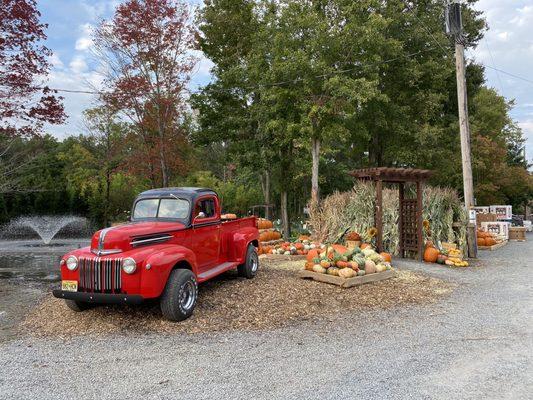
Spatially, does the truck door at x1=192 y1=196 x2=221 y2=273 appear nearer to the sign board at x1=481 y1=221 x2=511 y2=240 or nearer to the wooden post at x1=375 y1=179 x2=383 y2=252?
the wooden post at x1=375 y1=179 x2=383 y2=252

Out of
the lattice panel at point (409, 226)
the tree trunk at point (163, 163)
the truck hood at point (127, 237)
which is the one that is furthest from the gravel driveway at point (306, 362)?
the tree trunk at point (163, 163)

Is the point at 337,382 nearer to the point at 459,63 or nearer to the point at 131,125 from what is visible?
the point at 459,63

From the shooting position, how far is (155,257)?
539cm

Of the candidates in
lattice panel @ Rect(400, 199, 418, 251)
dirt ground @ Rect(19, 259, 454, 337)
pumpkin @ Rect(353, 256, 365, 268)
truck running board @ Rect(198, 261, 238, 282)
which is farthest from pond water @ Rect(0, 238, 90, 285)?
lattice panel @ Rect(400, 199, 418, 251)

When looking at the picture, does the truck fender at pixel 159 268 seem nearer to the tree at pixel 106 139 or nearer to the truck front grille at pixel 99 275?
the truck front grille at pixel 99 275

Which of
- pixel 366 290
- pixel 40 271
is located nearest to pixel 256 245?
pixel 366 290

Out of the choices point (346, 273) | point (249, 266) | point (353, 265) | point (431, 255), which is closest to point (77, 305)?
point (249, 266)

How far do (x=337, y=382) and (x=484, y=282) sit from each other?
246 inches

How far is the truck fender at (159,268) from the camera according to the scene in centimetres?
527

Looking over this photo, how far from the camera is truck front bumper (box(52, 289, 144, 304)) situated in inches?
205

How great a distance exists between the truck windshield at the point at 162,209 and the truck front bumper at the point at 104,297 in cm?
167

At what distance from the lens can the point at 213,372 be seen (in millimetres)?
4129

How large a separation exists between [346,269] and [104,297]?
4.23 m

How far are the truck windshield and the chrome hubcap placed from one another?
3.70 feet
